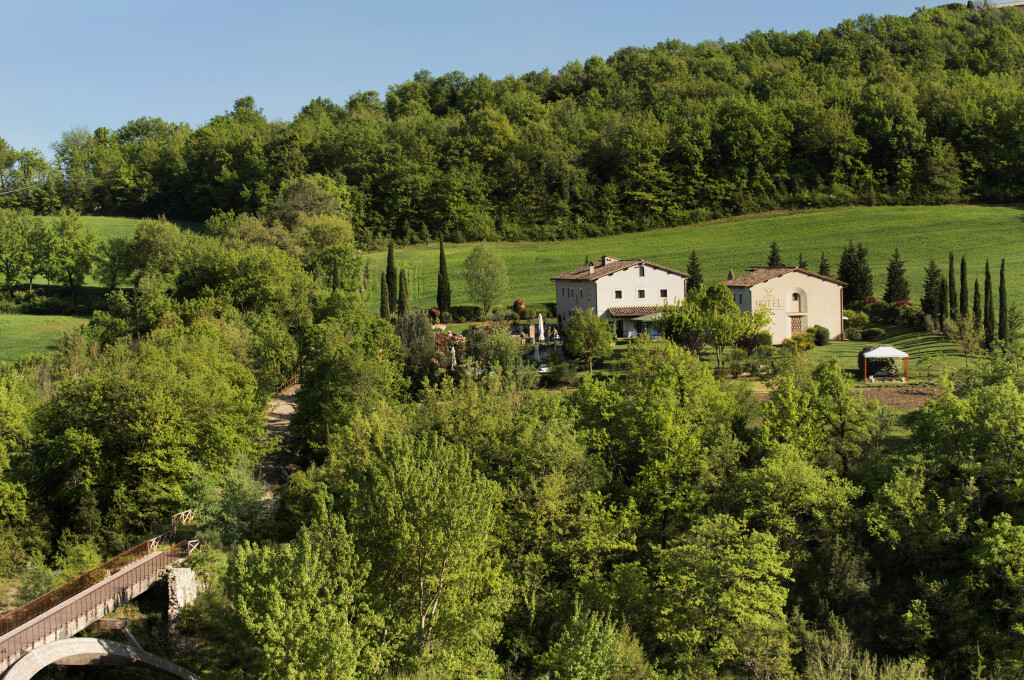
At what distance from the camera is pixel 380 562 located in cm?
2156

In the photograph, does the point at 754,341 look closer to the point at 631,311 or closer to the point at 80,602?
the point at 631,311

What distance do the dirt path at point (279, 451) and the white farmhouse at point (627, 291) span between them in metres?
18.8

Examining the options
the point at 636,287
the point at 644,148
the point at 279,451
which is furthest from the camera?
the point at 644,148

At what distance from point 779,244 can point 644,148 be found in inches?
882

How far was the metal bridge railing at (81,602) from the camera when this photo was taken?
68.9ft

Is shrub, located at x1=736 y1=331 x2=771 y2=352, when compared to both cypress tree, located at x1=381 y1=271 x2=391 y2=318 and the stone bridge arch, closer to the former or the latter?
cypress tree, located at x1=381 y1=271 x2=391 y2=318

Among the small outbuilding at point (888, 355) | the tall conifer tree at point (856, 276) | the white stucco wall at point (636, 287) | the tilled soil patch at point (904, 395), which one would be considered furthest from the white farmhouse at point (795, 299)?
the tilled soil patch at point (904, 395)

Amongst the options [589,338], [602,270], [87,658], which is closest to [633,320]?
[602,270]

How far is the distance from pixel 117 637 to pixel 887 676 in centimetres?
2029

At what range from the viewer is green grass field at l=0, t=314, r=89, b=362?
51.0 metres

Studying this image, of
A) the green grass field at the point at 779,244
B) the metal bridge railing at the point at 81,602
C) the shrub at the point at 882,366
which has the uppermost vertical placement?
the green grass field at the point at 779,244

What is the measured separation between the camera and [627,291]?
50.3 metres

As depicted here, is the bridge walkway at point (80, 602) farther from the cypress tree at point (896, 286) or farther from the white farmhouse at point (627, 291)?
the cypress tree at point (896, 286)

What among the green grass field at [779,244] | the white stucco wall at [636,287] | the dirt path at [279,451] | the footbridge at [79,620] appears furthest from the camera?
the green grass field at [779,244]
